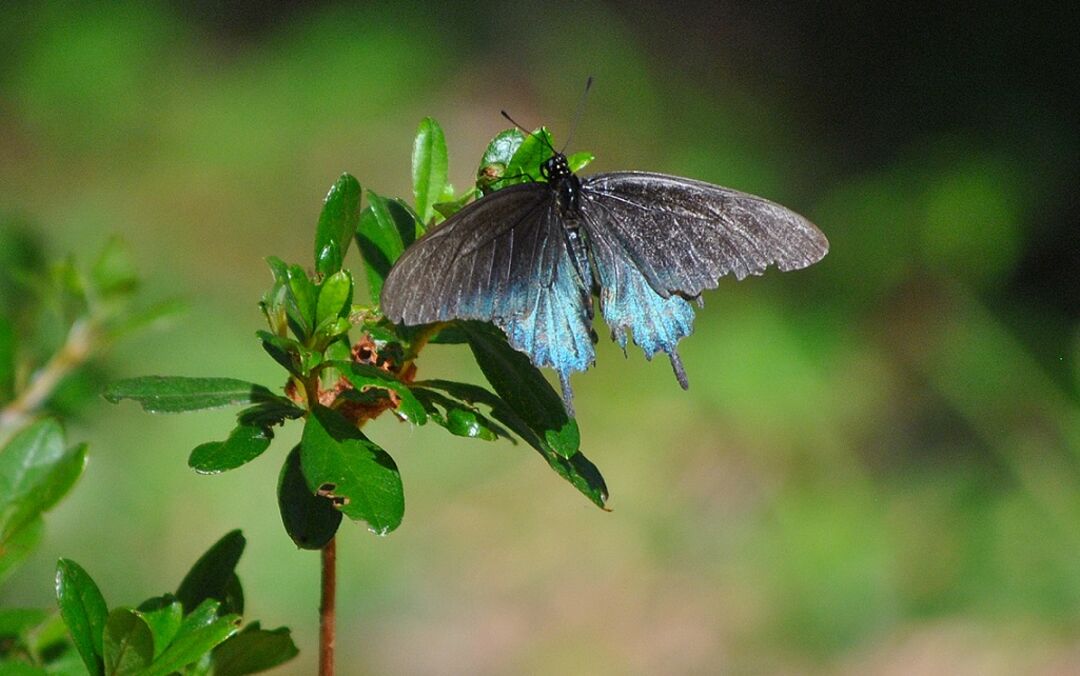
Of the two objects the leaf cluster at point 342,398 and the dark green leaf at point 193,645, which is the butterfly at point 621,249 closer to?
the leaf cluster at point 342,398

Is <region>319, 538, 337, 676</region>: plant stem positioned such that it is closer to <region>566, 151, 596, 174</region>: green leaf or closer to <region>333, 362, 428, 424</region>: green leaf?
<region>333, 362, 428, 424</region>: green leaf

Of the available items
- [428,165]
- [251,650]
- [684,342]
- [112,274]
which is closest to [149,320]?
[112,274]

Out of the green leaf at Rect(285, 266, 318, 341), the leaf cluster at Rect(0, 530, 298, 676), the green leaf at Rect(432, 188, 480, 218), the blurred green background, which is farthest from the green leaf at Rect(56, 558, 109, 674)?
the blurred green background

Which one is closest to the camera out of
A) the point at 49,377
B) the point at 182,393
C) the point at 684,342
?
the point at 182,393

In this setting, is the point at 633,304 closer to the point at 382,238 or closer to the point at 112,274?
the point at 382,238

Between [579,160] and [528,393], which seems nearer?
[528,393]

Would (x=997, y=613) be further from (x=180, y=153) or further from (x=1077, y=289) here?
(x=180, y=153)
